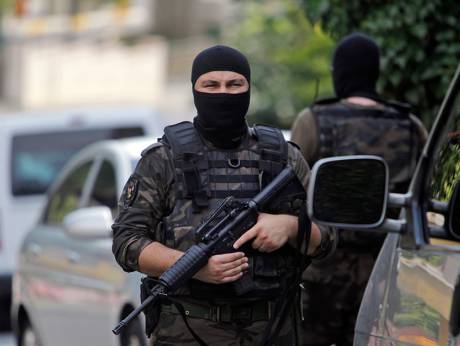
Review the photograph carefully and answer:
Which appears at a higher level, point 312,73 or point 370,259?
point 370,259

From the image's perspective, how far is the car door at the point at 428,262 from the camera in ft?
11.3

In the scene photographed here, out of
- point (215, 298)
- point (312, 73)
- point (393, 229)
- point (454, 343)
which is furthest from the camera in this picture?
point (312, 73)

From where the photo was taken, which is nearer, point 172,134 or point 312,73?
point 172,134

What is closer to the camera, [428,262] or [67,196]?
[428,262]

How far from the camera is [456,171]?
3.61 meters

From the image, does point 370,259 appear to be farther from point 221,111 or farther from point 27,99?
point 27,99

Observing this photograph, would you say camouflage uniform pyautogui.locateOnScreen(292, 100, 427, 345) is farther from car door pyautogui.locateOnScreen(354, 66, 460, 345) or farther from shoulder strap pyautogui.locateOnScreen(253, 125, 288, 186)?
car door pyautogui.locateOnScreen(354, 66, 460, 345)

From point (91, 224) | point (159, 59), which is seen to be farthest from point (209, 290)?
point (159, 59)

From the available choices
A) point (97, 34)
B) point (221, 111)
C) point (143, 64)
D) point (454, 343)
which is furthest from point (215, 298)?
point (97, 34)

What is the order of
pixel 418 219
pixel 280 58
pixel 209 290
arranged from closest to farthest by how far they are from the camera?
pixel 418 219 < pixel 209 290 < pixel 280 58

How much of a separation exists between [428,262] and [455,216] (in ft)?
0.57

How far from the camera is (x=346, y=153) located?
593cm

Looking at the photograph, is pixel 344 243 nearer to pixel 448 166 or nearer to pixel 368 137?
pixel 368 137

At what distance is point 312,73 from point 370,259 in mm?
9973
